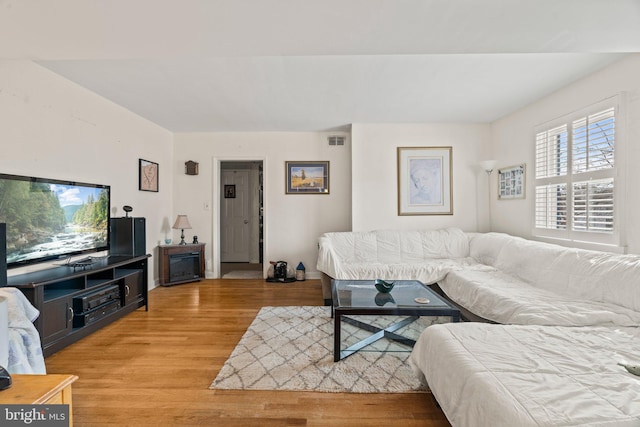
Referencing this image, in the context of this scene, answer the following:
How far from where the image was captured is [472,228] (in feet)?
14.8

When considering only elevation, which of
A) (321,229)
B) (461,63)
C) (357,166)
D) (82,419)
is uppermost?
(461,63)

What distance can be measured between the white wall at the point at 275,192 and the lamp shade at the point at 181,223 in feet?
1.00

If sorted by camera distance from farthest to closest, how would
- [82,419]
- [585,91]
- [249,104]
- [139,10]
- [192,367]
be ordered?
1. [249,104]
2. [585,91]
3. [192,367]
4. [82,419]
5. [139,10]

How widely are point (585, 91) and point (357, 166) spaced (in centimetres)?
264

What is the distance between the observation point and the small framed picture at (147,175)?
13.2 feet

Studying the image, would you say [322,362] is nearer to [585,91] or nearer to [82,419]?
[82,419]

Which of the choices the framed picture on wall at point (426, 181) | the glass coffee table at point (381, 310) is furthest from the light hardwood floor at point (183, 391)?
the framed picture on wall at point (426, 181)

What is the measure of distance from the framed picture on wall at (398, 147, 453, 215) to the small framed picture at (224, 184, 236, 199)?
3846 millimetres

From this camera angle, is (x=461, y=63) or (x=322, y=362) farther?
(x=461, y=63)

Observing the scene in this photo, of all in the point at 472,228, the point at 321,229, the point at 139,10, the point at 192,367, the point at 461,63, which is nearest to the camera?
the point at 139,10

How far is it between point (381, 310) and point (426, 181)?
292 cm

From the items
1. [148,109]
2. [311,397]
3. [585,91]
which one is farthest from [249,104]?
[585,91]

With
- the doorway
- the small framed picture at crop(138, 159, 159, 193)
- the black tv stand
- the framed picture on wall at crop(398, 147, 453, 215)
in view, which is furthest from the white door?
the framed picture on wall at crop(398, 147, 453, 215)

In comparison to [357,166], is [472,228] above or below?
below
